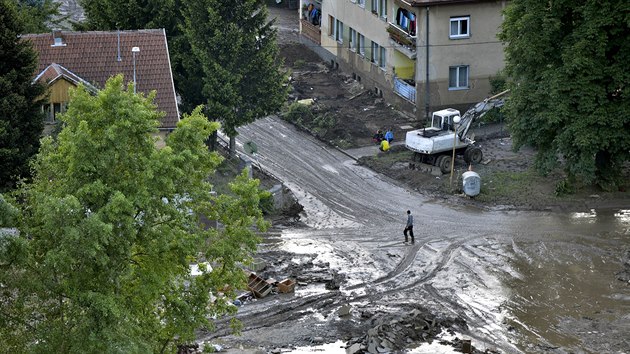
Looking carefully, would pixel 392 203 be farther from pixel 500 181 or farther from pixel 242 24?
pixel 242 24

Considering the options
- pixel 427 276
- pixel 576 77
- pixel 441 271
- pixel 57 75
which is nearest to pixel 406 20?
pixel 576 77

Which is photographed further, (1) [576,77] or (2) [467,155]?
(2) [467,155]

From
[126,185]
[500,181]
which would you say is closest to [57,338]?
[126,185]

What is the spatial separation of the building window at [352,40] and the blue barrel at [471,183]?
20.7 m

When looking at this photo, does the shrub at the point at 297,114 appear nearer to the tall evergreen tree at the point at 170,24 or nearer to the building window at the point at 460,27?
the tall evergreen tree at the point at 170,24

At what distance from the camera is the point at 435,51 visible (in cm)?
5925

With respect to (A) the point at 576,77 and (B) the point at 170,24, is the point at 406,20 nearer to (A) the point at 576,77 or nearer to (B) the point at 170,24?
(B) the point at 170,24

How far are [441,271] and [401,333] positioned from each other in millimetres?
6707

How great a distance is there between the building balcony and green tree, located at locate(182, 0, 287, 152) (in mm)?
10005

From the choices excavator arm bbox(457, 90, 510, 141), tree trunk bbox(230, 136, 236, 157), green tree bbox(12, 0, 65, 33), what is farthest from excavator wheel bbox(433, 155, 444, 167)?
green tree bbox(12, 0, 65, 33)

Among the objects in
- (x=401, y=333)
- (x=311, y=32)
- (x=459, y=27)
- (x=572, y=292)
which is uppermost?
(x=311, y=32)

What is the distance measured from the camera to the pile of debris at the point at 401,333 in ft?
112

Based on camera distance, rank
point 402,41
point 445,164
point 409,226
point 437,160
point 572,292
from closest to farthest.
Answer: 1. point 572,292
2. point 409,226
3. point 445,164
4. point 437,160
5. point 402,41

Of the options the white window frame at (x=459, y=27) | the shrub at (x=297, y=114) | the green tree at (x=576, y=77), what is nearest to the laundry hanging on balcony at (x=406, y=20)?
the white window frame at (x=459, y=27)
